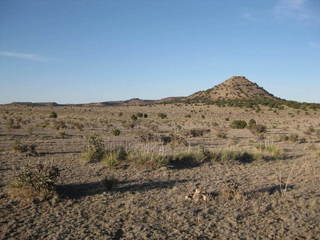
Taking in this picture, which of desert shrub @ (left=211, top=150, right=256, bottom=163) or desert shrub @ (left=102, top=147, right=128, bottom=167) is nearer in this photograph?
desert shrub @ (left=102, top=147, right=128, bottom=167)

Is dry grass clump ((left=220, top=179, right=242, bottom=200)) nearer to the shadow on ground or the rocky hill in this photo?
the shadow on ground

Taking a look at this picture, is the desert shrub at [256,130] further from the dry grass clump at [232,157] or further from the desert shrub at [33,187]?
the desert shrub at [33,187]

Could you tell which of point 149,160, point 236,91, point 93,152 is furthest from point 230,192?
point 236,91

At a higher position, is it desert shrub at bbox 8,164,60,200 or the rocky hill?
the rocky hill

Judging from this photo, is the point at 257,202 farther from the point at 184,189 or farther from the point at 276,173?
the point at 276,173

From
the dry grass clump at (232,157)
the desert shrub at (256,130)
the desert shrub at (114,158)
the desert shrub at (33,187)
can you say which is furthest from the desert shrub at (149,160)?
the desert shrub at (256,130)

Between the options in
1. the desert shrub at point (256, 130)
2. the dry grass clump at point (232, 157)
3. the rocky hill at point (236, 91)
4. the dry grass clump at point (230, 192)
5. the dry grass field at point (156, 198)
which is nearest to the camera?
the dry grass field at point (156, 198)

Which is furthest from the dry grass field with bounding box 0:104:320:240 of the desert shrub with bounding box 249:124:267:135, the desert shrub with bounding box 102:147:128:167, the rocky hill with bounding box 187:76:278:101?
the rocky hill with bounding box 187:76:278:101

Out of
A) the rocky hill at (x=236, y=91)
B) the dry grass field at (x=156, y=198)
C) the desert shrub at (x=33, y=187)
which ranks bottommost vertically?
the dry grass field at (x=156, y=198)

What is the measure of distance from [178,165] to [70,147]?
24.2 feet

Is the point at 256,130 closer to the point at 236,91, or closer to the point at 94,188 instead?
the point at 94,188

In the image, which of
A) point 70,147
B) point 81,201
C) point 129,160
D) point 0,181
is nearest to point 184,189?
point 81,201

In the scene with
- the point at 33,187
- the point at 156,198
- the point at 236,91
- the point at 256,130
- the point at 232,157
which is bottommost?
the point at 156,198

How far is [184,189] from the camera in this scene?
894 centimetres
